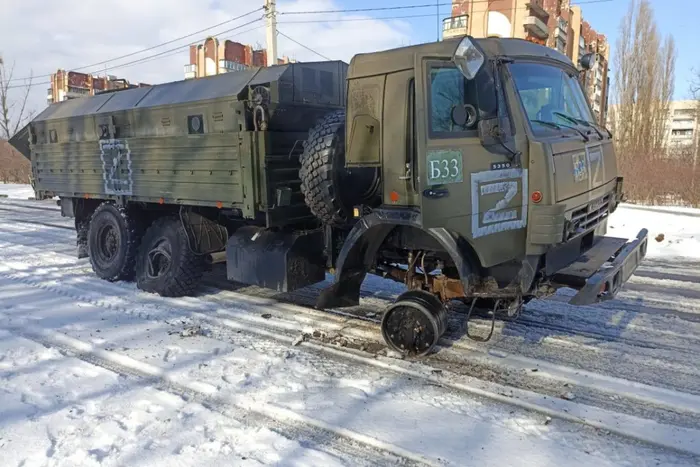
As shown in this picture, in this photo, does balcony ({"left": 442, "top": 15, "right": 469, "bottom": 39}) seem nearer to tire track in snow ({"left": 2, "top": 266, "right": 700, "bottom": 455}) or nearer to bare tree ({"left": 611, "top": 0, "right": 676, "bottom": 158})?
bare tree ({"left": 611, "top": 0, "right": 676, "bottom": 158})

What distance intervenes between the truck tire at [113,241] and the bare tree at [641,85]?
25217 millimetres

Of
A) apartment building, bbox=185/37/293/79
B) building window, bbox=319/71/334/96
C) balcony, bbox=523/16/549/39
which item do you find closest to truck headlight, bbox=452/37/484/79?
building window, bbox=319/71/334/96

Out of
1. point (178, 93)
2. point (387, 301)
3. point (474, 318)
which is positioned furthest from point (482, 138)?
point (178, 93)

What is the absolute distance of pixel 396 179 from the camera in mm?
4555

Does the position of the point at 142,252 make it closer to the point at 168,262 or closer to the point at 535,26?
the point at 168,262

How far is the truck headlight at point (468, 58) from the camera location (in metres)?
3.86

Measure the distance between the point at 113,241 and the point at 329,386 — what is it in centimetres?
528

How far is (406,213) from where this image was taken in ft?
14.7

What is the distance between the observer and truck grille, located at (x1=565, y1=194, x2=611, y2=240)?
435 cm

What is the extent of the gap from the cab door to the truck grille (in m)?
0.43

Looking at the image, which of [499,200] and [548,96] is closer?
[499,200]

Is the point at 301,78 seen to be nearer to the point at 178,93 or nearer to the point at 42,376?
the point at 178,93

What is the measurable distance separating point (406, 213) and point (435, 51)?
4.35ft

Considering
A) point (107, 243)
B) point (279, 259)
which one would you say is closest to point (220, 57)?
point (107, 243)
